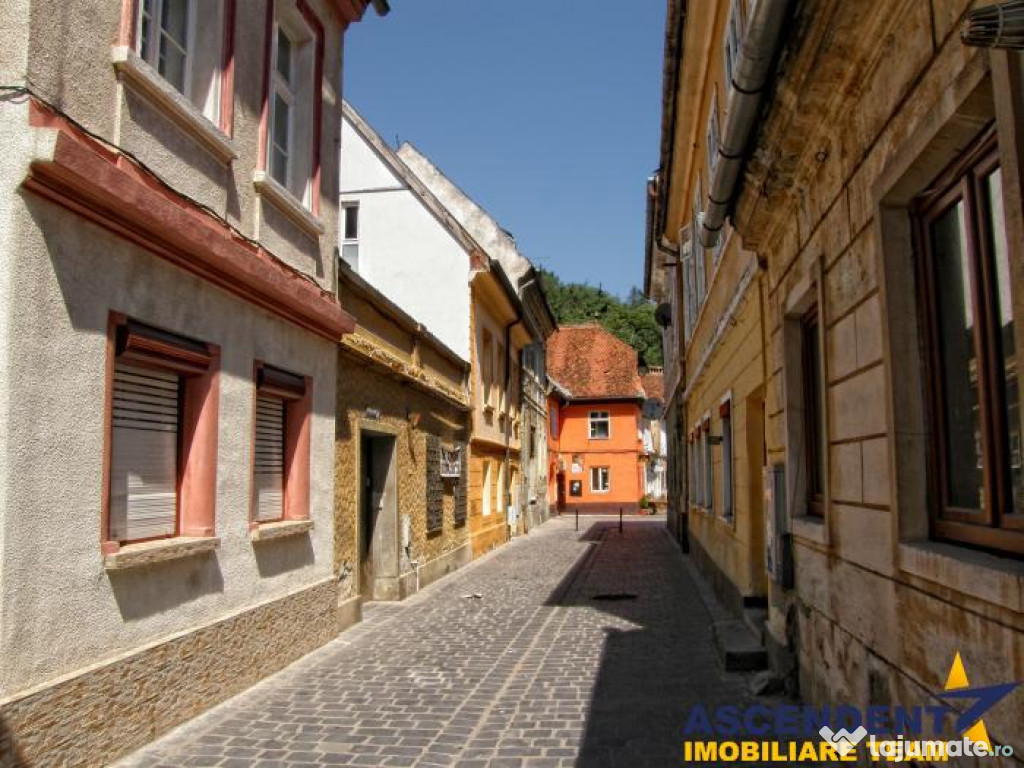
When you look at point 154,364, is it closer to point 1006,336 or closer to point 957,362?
point 957,362

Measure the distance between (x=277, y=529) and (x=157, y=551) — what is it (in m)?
2.10

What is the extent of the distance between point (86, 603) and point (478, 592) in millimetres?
8788

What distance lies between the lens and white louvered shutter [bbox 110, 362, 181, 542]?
5.80 meters

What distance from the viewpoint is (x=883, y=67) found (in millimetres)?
4137

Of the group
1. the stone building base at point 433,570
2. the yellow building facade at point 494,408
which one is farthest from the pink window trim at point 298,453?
the yellow building facade at point 494,408

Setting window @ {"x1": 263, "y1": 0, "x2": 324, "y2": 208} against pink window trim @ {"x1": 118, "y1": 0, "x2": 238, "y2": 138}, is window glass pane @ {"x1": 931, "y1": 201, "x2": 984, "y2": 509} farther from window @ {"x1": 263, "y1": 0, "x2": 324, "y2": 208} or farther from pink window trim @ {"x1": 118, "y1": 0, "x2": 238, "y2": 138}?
window @ {"x1": 263, "y1": 0, "x2": 324, "y2": 208}

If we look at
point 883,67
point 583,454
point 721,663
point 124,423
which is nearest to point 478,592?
point 721,663

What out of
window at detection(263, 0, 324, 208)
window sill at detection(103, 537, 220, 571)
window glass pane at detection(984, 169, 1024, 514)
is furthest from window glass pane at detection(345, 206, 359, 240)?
window glass pane at detection(984, 169, 1024, 514)

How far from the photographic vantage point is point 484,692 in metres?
7.26

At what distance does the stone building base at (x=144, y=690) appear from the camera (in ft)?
15.2

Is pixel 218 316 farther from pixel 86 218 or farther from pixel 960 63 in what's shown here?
pixel 960 63

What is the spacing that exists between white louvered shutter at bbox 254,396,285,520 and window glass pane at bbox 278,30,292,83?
3.24m

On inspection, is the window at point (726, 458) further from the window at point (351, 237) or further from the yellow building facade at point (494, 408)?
the window at point (351, 237)

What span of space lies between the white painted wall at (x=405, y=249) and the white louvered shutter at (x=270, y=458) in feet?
33.2
